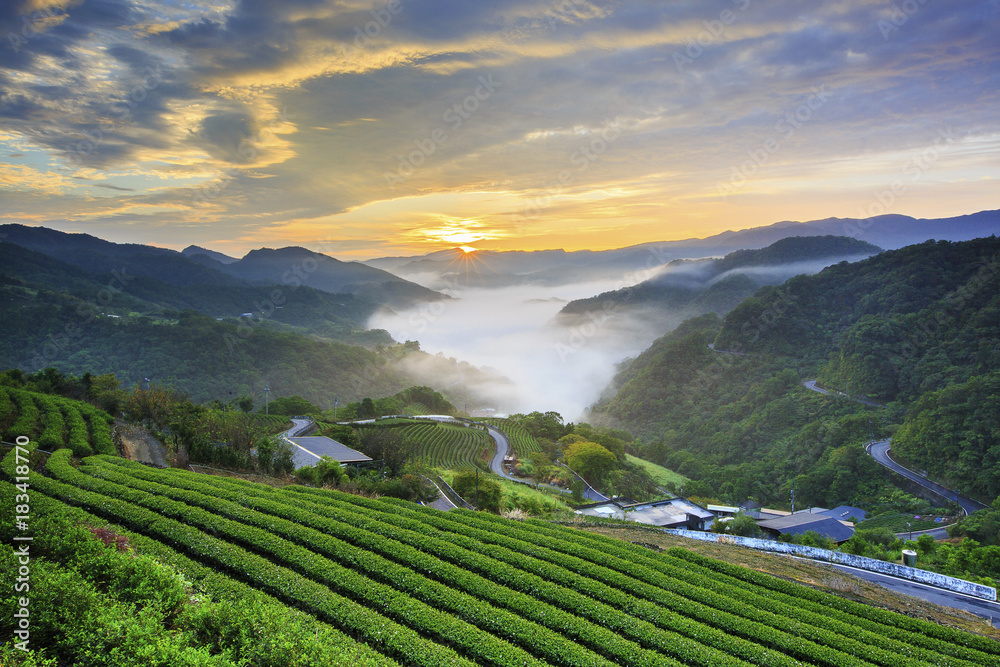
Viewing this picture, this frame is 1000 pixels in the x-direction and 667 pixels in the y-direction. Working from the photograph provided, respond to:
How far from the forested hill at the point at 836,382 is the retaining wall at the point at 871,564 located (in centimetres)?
3729

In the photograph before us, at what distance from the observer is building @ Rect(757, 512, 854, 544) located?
1313 inches

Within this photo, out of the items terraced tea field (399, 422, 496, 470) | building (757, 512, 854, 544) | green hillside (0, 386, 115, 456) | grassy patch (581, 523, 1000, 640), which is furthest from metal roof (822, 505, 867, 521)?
green hillside (0, 386, 115, 456)

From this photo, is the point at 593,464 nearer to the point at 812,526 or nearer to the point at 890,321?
the point at 812,526

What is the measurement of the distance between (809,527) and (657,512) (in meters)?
10.2

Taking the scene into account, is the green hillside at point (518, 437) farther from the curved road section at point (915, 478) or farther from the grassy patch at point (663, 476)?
the curved road section at point (915, 478)

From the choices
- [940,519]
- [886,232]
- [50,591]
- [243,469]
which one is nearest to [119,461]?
[243,469]

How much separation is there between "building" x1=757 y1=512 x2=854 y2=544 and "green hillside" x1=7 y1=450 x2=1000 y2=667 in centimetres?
2300

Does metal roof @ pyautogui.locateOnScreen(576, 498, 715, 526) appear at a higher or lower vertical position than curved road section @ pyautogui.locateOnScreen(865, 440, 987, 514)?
higher

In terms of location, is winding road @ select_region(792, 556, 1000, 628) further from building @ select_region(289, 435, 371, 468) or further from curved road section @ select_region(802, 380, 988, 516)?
curved road section @ select_region(802, 380, 988, 516)

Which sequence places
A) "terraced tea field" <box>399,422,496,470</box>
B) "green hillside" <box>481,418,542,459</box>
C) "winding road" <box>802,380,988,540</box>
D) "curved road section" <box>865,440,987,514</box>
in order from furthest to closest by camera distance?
"green hillside" <box>481,418,542,459</box>
"curved road section" <box>865,440,987,514</box>
"terraced tea field" <box>399,422,496,470</box>
"winding road" <box>802,380,988,540</box>

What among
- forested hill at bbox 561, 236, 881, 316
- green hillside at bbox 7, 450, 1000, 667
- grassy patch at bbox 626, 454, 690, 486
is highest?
forested hill at bbox 561, 236, 881, 316

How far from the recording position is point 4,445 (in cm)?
1802

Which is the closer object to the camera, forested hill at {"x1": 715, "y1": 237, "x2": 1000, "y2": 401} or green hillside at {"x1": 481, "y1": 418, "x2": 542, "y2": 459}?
green hillside at {"x1": 481, "y1": 418, "x2": 542, "y2": 459}

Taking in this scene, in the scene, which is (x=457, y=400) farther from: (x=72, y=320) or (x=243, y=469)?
(x=243, y=469)
